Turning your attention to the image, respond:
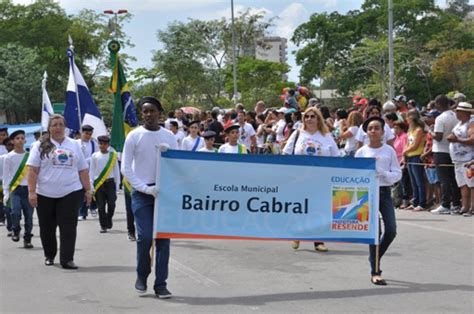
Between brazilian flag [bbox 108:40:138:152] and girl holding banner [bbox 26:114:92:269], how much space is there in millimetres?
2257

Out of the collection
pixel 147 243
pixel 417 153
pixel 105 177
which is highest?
pixel 417 153

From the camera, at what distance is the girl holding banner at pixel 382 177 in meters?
8.84

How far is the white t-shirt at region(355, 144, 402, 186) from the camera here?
8.94 m

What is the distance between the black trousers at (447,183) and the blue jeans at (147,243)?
8.16m

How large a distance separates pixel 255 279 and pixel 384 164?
1852mm

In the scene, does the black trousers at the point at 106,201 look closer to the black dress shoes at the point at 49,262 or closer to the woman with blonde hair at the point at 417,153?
the black dress shoes at the point at 49,262

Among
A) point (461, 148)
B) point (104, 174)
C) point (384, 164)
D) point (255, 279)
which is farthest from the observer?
point (104, 174)

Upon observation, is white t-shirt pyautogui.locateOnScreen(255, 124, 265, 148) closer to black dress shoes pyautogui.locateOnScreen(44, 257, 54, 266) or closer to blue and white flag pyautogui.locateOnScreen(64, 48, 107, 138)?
blue and white flag pyautogui.locateOnScreen(64, 48, 107, 138)

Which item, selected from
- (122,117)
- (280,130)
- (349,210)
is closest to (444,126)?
(280,130)

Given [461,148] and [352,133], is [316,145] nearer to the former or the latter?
[461,148]

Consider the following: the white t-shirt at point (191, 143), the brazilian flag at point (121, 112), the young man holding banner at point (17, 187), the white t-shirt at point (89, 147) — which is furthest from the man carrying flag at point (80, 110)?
the brazilian flag at point (121, 112)

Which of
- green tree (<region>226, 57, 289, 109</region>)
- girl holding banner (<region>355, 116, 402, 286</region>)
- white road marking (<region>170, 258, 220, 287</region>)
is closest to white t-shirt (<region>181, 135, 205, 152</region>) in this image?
white road marking (<region>170, 258, 220, 287</region>)

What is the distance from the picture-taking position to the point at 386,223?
893 centimetres

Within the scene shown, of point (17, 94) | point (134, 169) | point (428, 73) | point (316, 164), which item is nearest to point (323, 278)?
point (316, 164)
